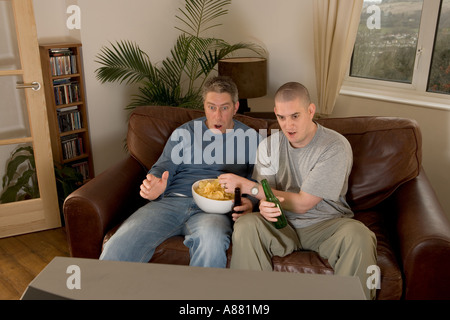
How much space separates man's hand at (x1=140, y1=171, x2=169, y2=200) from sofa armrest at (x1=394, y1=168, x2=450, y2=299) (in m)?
1.08

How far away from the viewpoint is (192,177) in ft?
7.49

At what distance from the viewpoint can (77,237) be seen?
80.8 inches

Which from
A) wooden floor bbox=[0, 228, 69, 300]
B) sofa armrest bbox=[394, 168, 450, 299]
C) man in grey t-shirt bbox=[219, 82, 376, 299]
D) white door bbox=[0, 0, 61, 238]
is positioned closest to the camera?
sofa armrest bbox=[394, 168, 450, 299]

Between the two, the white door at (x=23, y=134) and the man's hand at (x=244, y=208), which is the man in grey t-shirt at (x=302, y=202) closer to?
the man's hand at (x=244, y=208)

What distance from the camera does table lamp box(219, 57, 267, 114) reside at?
3174 millimetres

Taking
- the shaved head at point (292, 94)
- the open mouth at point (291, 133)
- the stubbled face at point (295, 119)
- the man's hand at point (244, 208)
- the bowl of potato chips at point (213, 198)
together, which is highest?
the shaved head at point (292, 94)

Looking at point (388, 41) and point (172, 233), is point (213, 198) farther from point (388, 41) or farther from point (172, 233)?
point (388, 41)

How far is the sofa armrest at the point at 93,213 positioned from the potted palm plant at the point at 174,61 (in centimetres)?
119

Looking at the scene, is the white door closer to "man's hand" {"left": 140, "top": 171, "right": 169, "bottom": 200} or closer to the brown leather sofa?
the brown leather sofa

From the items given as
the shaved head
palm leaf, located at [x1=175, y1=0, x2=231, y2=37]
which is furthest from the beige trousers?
palm leaf, located at [x1=175, y1=0, x2=231, y2=37]

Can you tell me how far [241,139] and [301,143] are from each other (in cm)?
40

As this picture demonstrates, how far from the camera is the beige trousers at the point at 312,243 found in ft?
5.69

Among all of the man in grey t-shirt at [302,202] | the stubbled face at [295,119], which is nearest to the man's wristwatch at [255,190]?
the man in grey t-shirt at [302,202]

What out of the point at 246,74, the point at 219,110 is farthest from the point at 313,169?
the point at 246,74
